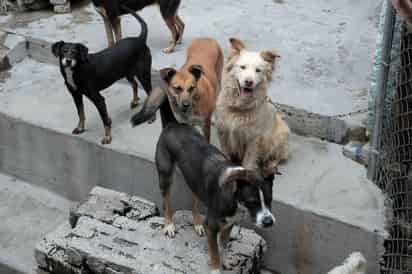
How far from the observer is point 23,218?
563 cm

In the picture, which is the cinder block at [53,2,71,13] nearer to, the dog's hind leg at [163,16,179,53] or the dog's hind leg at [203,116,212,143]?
the dog's hind leg at [163,16,179,53]

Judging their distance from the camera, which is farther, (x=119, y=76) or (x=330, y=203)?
(x=119, y=76)

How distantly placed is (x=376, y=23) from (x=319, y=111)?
204cm

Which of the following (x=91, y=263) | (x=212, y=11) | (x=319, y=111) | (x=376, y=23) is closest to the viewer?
(x=91, y=263)

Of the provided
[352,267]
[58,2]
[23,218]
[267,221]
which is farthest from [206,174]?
[58,2]

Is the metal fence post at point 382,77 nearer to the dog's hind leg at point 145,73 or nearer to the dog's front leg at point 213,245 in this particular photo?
the dog's front leg at point 213,245

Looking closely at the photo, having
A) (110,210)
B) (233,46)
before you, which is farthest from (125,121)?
(233,46)

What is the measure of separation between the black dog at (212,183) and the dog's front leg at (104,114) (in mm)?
1023

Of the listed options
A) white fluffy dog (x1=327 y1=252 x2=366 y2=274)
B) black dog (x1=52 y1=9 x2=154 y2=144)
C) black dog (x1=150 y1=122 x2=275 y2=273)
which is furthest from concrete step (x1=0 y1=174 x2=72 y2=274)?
white fluffy dog (x1=327 y1=252 x2=366 y2=274)

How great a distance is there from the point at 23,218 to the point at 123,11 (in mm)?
2223

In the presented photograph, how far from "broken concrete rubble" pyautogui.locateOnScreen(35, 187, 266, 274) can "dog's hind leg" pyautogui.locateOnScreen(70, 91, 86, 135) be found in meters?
0.83

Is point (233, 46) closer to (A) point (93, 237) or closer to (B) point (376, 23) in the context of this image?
(A) point (93, 237)

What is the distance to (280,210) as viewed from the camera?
4.48 meters

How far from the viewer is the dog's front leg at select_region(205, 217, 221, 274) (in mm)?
3879
